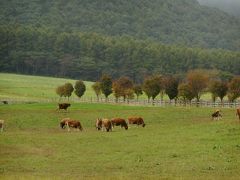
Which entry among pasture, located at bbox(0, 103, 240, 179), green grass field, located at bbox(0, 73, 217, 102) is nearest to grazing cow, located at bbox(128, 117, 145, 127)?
pasture, located at bbox(0, 103, 240, 179)

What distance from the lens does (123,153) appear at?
3281 cm

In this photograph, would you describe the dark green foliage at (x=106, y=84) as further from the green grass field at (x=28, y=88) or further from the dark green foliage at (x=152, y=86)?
the green grass field at (x=28, y=88)

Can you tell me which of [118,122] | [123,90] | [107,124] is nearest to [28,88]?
[123,90]

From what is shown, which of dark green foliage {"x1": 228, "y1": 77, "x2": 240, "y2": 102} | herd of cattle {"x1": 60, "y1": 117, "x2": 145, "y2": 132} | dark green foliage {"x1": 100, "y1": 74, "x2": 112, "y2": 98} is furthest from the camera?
dark green foliage {"x1": 100, "y1": 74, "x2": 112, "y2": 98}

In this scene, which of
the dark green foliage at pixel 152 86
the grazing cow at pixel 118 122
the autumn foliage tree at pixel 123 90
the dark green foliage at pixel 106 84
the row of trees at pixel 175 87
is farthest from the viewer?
the autumn foliage tree at pixel 123 90

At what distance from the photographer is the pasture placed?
2611 cm

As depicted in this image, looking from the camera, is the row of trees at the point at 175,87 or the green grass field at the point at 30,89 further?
the green grass field at the point at 30,89

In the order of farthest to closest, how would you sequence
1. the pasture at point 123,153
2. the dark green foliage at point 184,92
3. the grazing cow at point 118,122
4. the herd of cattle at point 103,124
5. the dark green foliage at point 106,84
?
the dark green foliage at point 106,84 < the dark green foliage at point 184,92 < the grazing cow at point 118,122 < the herd of cattle at point 103,124 < the pasture at point 123,153

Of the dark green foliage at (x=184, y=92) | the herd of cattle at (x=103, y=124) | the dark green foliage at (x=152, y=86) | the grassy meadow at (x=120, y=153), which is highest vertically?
the dark green foliage at (x=152, y=86)

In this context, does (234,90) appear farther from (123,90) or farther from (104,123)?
(104,123)

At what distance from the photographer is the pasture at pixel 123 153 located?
26109 mm

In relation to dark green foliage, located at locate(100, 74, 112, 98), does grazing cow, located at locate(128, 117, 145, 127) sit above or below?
below

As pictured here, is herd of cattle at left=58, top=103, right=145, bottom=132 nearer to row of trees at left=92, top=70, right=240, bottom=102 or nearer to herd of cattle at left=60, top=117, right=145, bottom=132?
herd of cattle at left=60, top=117, right=145, bottom=132

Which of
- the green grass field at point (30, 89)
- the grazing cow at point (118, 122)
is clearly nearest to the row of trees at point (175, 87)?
the green grass field at point (30, 89)
